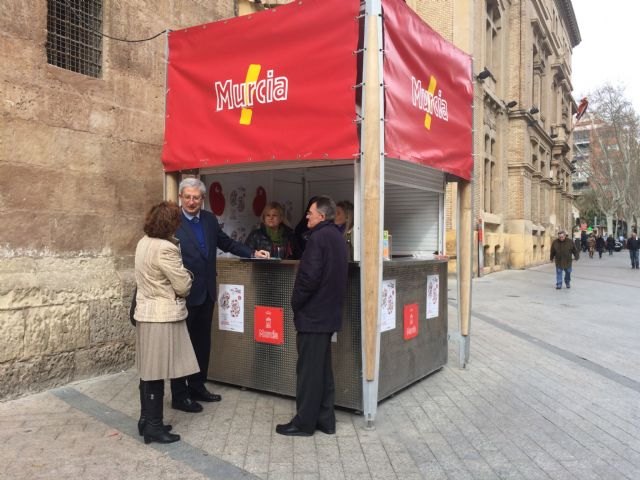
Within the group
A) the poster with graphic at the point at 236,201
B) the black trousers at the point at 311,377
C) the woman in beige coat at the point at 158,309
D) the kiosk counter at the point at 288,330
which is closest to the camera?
the woman in beige coat at the point at 158,309

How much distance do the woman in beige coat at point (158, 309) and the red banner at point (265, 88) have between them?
129cm

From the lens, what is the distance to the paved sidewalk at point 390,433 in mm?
3641

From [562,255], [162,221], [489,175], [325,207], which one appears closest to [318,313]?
[325,207]

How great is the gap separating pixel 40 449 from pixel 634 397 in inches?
208

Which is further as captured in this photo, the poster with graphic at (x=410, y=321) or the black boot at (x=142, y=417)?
the poster with graphic at (x=410, y=321)

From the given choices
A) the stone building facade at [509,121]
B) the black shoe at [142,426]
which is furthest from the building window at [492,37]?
the black shoe at [142,426]

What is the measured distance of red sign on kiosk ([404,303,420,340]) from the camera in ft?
17.5

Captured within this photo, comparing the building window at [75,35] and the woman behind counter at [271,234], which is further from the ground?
the building window at [75,35]

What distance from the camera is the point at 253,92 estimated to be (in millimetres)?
4934

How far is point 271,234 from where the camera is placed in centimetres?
576

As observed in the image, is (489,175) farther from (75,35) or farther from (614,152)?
(614,152)

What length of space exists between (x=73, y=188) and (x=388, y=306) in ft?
10.6

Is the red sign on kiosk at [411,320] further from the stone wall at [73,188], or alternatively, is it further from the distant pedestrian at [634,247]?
the distant pedestrian at [634,247]

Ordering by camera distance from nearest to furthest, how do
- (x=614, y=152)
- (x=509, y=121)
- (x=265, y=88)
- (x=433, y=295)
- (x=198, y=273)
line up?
(x=198, y=273) < (x=265, y=88) < (x=433, y=295) < (x=509, y=121) < (x=614, y=152)
